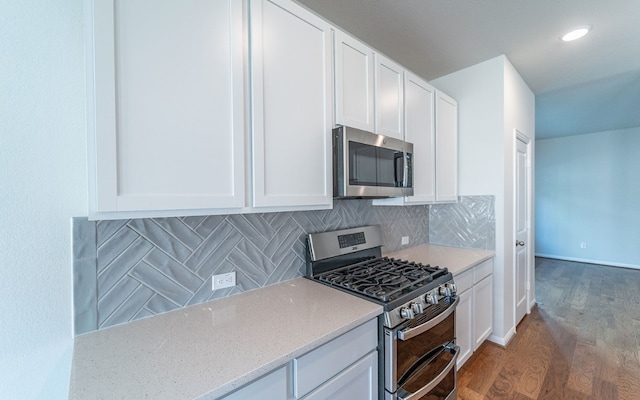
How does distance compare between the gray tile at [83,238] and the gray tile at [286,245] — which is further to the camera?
the gray tile at [286,245]

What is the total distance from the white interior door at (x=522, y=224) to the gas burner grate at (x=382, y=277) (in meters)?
1.71

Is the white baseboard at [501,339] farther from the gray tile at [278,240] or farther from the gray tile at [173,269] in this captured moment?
the gray tile at [173,269]

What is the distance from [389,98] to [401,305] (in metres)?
1.32

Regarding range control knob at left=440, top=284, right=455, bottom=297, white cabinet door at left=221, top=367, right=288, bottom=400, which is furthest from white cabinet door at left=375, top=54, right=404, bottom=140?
white cabinet door at left=221, top=367, right=288, bottom=400

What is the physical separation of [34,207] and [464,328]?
Answer: 8.34 feet

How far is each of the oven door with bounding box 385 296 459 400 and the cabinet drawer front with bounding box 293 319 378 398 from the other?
11 centimetres

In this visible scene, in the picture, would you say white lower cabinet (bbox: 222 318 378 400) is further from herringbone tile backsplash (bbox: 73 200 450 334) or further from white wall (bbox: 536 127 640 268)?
white wall (bbox: 536 127 640 268)

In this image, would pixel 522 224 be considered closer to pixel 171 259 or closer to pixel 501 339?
pixel 501 339

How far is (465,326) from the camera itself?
2.02m

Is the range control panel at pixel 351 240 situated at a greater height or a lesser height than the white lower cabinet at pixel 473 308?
greater

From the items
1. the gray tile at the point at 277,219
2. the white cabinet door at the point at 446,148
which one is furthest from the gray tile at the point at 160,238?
the white cabinet door at the point at 446,148

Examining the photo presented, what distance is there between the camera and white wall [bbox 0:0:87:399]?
90 centimetres

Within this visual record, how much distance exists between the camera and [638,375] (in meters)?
2.06

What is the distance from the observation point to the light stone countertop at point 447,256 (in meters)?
2.00
